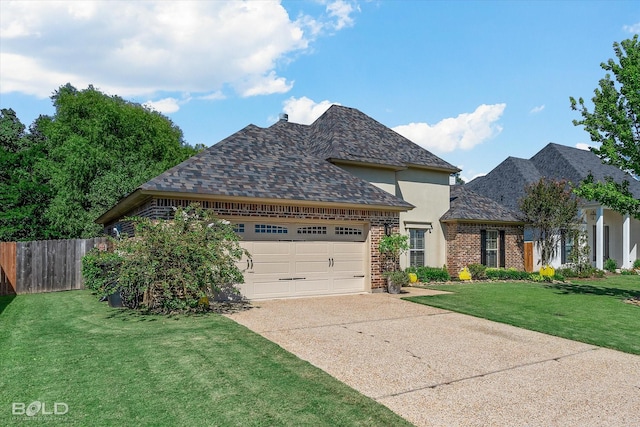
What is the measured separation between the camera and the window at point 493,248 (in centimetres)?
1925

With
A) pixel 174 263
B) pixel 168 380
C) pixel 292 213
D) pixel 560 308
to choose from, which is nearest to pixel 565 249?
pixel 560 308

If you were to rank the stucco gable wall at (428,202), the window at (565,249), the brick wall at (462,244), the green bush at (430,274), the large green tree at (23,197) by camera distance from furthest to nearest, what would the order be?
the window at (565,249), the large green tree at (23,197), the brick wall at (462,244), the stucco gable wall at (428,202), the green bush at (430,274)

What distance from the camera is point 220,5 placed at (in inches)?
437

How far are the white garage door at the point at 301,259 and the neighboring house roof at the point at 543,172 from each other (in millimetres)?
14617

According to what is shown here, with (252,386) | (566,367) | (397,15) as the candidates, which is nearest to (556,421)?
(566,367)

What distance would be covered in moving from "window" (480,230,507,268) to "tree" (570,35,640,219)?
603 centimetres

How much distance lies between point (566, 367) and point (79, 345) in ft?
24.7

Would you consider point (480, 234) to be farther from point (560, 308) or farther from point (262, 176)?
point (262, 176)

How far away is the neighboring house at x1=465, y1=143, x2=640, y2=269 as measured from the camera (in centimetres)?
2291

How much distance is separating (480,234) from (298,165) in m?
10.1

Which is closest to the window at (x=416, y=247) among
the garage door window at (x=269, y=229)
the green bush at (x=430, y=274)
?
the green bush at (x=430, y=274)

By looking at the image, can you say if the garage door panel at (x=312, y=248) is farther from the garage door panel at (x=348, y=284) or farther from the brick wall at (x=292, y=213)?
the garage door panel at (x=348, y=284)

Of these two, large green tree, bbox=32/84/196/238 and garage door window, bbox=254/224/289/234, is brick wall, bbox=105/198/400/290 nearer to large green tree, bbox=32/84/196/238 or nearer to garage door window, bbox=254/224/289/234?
garage door window, bbox=254/224/289/234

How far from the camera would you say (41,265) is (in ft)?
48.5
